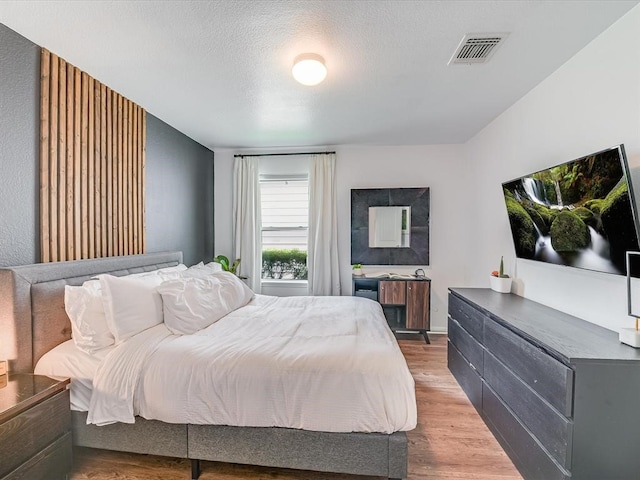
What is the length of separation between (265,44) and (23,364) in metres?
2.44

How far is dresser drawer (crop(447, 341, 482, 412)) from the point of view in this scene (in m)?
2.41

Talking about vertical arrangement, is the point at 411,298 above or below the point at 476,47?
below

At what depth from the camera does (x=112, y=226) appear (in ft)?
8.68

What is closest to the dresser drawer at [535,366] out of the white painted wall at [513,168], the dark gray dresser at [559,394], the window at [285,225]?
the dark gray dresser at [559,394]

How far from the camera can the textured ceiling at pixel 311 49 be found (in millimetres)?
1690

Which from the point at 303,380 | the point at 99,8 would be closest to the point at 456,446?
the point at 303,380

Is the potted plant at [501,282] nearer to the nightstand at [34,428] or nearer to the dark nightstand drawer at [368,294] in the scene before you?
the dark nightstand drawer at [368,294]

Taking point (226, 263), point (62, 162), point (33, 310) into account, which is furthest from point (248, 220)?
point (33, 310)

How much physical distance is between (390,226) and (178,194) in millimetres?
2841

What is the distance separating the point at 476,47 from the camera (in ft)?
6.62

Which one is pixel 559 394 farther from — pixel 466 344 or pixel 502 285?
pixel 502 285

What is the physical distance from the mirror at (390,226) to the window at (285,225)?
988 millimetres

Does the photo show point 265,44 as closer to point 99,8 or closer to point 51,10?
point 99,8

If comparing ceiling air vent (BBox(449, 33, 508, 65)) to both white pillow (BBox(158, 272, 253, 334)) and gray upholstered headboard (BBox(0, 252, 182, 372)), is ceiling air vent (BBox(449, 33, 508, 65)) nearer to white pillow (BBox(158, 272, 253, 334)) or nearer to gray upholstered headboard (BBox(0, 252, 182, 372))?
white pillow (BBox(158, 272, 253, 334))
